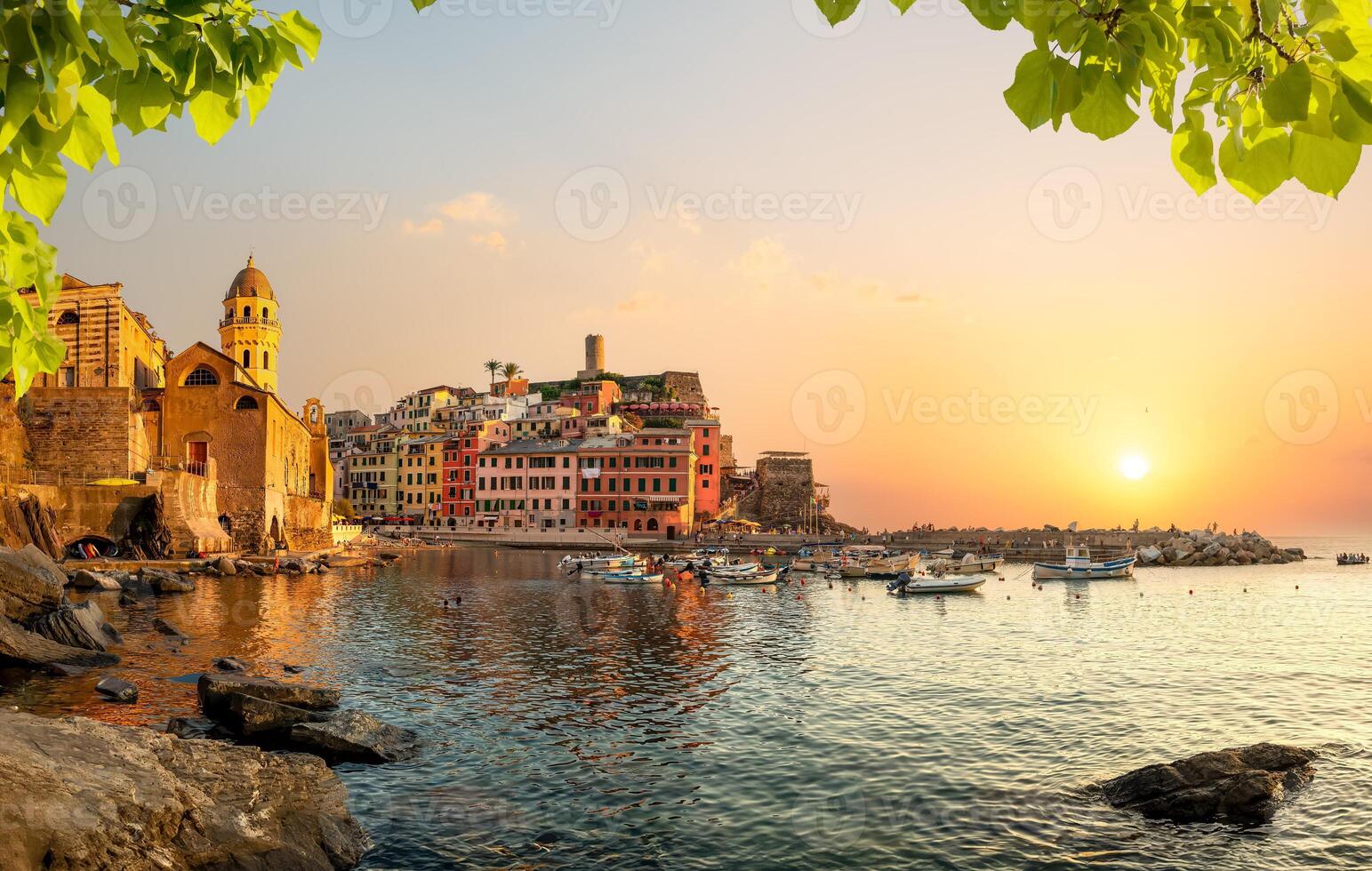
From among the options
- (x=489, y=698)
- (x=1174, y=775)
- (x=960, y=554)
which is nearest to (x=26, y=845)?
(x=489, y=698)

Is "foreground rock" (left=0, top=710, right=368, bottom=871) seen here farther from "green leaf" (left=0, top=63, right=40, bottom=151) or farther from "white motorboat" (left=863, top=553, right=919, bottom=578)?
"white motorboat" (left=863, top=553, right=919, bottom=578)

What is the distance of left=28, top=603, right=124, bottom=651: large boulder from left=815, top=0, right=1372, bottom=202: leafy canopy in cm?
2814

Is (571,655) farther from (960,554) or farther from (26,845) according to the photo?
Answer: (960,554)

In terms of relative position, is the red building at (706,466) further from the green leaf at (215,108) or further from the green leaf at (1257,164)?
the green leaf at (1257,164)

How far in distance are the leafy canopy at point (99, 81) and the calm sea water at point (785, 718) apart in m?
11.0

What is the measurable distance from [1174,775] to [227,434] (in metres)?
61.7

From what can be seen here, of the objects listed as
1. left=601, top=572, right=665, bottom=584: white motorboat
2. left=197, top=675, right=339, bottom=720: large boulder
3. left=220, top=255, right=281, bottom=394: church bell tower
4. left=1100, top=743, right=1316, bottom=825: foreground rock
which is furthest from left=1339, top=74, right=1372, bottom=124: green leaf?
left=220, top=255, right=281, bottom=394: church bell tower

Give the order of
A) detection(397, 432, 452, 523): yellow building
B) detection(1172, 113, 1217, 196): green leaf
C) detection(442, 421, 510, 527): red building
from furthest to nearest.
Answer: detection(397, 432, 452, 523): yellow building → detection(442, 421, 510, 527): red building → detection(1172, 113, 1217, 196): green leaf

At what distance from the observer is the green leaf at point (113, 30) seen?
232cm

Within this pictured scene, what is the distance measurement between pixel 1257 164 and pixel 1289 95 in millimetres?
300

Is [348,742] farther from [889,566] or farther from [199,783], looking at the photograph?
[889,566]

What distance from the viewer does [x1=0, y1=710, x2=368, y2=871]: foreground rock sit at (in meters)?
8.38

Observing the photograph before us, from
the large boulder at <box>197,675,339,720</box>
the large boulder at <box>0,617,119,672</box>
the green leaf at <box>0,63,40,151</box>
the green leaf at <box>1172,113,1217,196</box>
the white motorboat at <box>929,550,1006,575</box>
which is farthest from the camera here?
the white motorboat at <box>929,550,1006,575</box>

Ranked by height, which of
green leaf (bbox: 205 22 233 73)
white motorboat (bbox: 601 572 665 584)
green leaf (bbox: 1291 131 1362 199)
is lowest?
white motorboat (bbox: 601 572 665 584)
